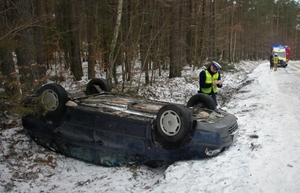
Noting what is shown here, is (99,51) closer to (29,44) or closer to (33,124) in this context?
(29,44)

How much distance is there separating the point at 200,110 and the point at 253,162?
59.3 inches

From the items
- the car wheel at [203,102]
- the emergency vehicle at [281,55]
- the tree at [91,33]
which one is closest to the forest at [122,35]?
the tree at [91,33]

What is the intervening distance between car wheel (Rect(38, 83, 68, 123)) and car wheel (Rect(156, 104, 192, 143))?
6.78 ft

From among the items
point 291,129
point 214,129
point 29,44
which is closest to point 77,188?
point 214,129

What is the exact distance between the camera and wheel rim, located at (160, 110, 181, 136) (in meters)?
4.59

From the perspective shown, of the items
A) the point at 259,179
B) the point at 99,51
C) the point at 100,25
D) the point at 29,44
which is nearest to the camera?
the point at 259,179

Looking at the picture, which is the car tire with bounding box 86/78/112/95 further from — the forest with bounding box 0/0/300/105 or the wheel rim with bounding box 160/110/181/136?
the wheel rim with bounding box 160/110/181/136

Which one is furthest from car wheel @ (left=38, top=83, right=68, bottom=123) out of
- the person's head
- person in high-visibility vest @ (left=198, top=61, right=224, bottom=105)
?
the person's head

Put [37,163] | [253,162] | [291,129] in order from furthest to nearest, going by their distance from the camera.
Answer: [291,129] → [37,163] → [253,162]

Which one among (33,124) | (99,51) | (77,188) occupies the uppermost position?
(99,51)

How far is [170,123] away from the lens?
4.62 m

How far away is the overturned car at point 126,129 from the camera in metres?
4.60

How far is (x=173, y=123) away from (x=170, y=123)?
0.05 metres

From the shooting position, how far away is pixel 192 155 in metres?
4.65
